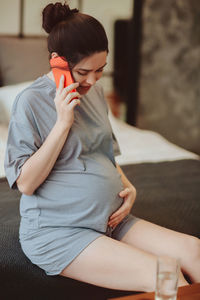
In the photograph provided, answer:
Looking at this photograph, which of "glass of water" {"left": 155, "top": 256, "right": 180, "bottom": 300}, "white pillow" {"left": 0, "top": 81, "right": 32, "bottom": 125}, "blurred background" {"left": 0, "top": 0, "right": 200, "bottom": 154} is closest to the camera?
"glass of water" {"left": 155, "top": 256, "right": 180, "bottom": 300}

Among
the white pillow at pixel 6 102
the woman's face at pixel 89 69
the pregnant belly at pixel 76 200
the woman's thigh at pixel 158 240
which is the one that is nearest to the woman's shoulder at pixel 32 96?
the woman's face at pixel 89 69

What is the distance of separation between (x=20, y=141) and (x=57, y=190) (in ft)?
0.63

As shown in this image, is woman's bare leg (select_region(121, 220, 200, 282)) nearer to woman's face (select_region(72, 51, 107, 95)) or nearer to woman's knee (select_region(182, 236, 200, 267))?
woman's knee (select_region(182, 236, 200, 267))

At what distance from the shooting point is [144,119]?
421cm

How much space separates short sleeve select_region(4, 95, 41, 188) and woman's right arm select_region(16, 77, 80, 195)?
23 millimetres

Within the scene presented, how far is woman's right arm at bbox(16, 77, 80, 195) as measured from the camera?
1.38 m

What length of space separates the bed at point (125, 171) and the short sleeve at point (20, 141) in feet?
0.98

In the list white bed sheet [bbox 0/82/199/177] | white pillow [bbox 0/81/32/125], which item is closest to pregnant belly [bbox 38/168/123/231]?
white bed sheet [bbox 0/82/199/177]

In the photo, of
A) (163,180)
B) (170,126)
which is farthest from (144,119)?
(163,180)

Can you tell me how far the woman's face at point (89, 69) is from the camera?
1433 millimetres

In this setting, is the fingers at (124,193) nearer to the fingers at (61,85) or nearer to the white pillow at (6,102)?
the fingers at (61,85)

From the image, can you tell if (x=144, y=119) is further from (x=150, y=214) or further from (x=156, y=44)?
(x=150, y=214)

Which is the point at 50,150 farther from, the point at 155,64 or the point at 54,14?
the point at 155,64

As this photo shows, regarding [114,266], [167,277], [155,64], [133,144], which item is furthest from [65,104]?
[155,64]
